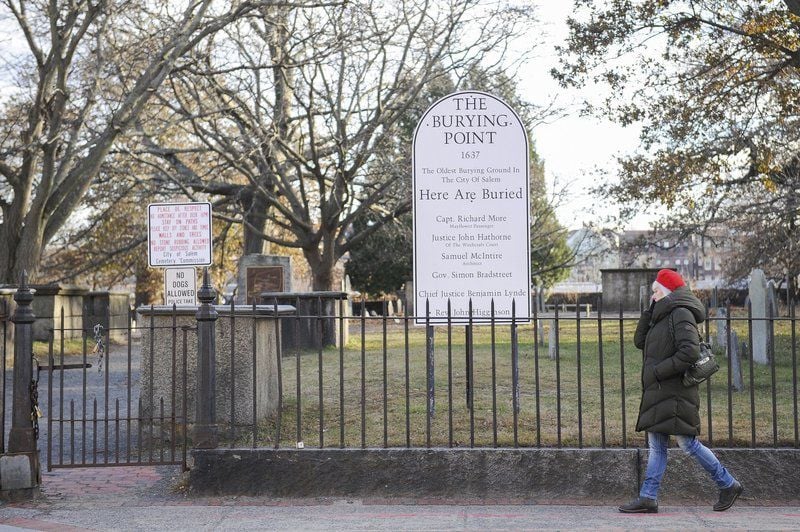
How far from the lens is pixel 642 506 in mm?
6852

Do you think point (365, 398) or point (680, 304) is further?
point (365, 398)

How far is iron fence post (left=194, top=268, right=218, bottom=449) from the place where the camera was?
7.66 meters

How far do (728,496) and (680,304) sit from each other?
151cm

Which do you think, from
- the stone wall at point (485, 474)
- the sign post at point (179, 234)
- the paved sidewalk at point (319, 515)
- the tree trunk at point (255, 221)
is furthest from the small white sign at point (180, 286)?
the tree trunk at point (255, 221)

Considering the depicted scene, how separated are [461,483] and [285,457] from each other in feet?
4.76

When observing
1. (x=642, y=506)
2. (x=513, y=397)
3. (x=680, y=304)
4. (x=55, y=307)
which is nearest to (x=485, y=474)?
(x=513, y=397)

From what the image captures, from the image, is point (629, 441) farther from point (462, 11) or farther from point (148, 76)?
point (462, 11)

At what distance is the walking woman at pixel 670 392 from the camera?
6598mm

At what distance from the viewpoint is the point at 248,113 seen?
2252 cm

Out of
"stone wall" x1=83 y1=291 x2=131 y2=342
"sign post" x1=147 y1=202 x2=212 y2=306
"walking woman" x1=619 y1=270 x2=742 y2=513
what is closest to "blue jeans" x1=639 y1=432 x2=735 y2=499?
"walking woman" x1=619 y1=270 x2=742 y2=513

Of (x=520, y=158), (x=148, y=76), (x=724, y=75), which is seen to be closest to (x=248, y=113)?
Answer: (x=148, y=76)

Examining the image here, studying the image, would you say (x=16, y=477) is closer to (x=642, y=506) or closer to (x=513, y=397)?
(x=513, y=397)

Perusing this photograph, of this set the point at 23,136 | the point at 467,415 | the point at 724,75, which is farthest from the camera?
the point at 23,136

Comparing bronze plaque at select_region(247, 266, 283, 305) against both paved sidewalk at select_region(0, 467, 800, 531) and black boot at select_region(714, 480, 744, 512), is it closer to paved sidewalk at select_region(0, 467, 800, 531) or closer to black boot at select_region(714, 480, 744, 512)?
paved sidewalk at select_region(0, 467, 800, 531)
